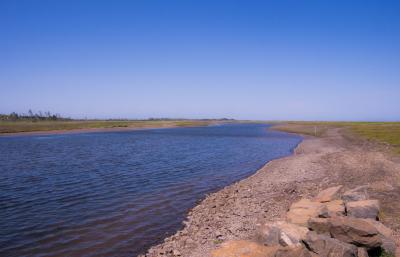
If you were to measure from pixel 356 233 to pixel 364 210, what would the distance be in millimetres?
3167

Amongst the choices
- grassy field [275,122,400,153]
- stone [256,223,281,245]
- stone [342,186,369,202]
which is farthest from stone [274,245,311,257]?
grassy field [275,122,400,153]

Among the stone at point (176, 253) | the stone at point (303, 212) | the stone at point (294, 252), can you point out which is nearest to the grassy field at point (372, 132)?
the stone at point (303, 212)

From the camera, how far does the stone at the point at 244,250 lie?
11852 mm

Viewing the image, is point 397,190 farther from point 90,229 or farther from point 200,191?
point 90,229

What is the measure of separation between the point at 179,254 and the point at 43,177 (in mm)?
21968

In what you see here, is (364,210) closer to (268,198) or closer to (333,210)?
(333,210)

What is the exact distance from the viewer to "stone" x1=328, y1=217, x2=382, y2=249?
10.9 m

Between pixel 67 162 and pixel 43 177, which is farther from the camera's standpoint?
pixel 67 162

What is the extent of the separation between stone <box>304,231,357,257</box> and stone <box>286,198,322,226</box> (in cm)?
352

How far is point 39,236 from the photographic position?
16.5 metres

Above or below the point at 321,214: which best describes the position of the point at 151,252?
below

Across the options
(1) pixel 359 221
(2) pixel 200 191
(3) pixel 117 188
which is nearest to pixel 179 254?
(1) pixel 359 221

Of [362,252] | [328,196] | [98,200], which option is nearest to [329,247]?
[362,252]

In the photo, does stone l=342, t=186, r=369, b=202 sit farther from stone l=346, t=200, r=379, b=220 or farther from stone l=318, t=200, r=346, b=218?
stone l=346, t=200, r=379, b=220
